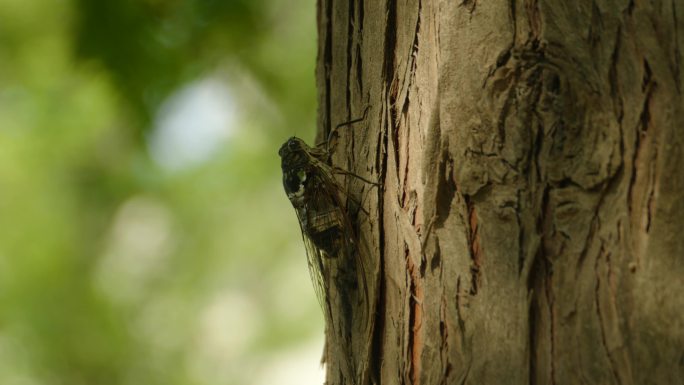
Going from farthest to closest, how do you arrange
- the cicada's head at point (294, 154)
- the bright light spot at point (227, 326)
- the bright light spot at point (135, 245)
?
the bright light spot at point (227, 326) → the bright light spot at point (135, 245) → the cicada's head at point (294, 154)

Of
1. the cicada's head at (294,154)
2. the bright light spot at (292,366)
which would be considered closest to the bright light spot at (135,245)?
the bright light spot at (292,366)

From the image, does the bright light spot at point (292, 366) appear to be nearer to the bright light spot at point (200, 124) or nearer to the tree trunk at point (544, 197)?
the bright light spot at point (200, 124)

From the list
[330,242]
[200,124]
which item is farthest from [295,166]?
[200,124]

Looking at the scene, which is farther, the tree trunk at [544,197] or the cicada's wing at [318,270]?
the cicada's wing at [318,270]

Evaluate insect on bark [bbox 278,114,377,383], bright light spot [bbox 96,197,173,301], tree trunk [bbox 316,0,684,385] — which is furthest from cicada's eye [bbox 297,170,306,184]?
bright light spot [bbox 96,197,173,301]

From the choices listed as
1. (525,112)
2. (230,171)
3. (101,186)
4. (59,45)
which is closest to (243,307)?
(230,171)

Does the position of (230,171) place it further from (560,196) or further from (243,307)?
(560,196)

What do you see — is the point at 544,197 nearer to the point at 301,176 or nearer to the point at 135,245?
the point at 301,176

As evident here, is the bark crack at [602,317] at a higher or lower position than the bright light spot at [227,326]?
lower
